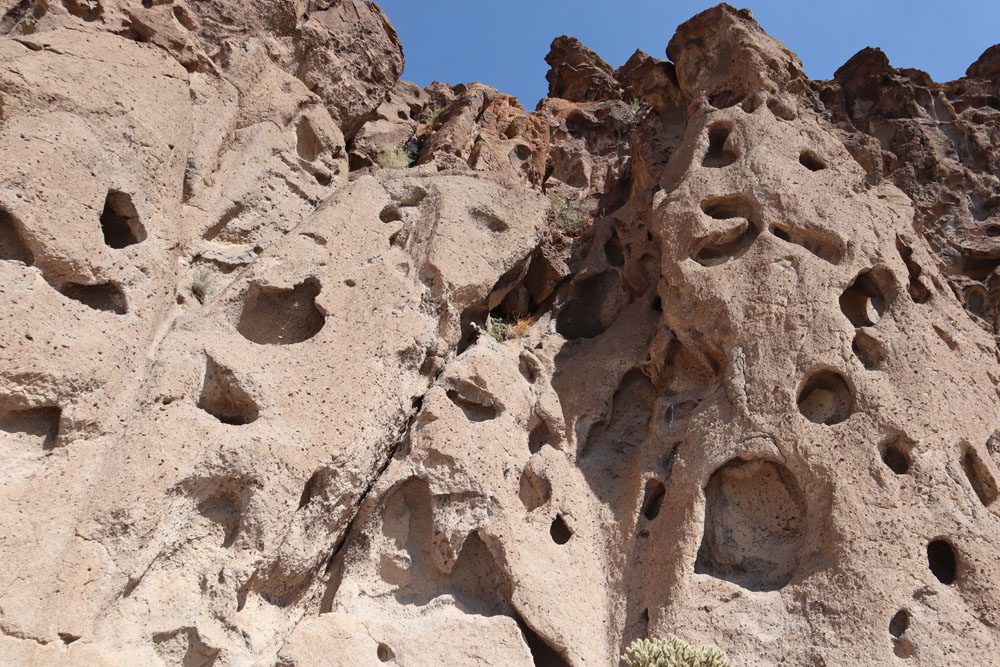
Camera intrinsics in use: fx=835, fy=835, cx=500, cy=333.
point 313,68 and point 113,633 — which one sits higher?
point 313,68

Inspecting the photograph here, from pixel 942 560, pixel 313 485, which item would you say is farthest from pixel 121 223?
pixel 942 560

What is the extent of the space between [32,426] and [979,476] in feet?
22.3

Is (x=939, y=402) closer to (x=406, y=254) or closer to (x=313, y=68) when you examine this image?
(x=406, y=254)

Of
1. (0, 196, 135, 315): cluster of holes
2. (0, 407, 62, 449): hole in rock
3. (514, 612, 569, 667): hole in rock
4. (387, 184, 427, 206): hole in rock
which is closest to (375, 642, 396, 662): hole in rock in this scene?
(514, 612, 569, 667): hole in rock

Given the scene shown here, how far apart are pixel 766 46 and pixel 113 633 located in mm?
8966

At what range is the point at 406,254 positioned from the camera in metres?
7.61

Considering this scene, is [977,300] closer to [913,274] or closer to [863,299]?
[913,274]

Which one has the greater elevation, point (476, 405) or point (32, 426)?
point (476, 405)

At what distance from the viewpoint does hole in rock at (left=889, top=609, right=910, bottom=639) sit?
541cm

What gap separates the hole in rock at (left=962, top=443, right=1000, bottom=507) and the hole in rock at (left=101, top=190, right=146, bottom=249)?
6.62m

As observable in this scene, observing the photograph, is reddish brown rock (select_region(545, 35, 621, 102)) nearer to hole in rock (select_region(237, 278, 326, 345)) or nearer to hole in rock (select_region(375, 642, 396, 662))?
hole in rock (select_region(237, 278, 326, 345))

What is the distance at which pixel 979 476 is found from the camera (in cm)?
648

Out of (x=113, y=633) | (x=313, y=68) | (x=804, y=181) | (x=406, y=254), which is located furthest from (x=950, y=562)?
(x=313, y=68)

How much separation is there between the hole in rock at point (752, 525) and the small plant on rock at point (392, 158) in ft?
19.2
